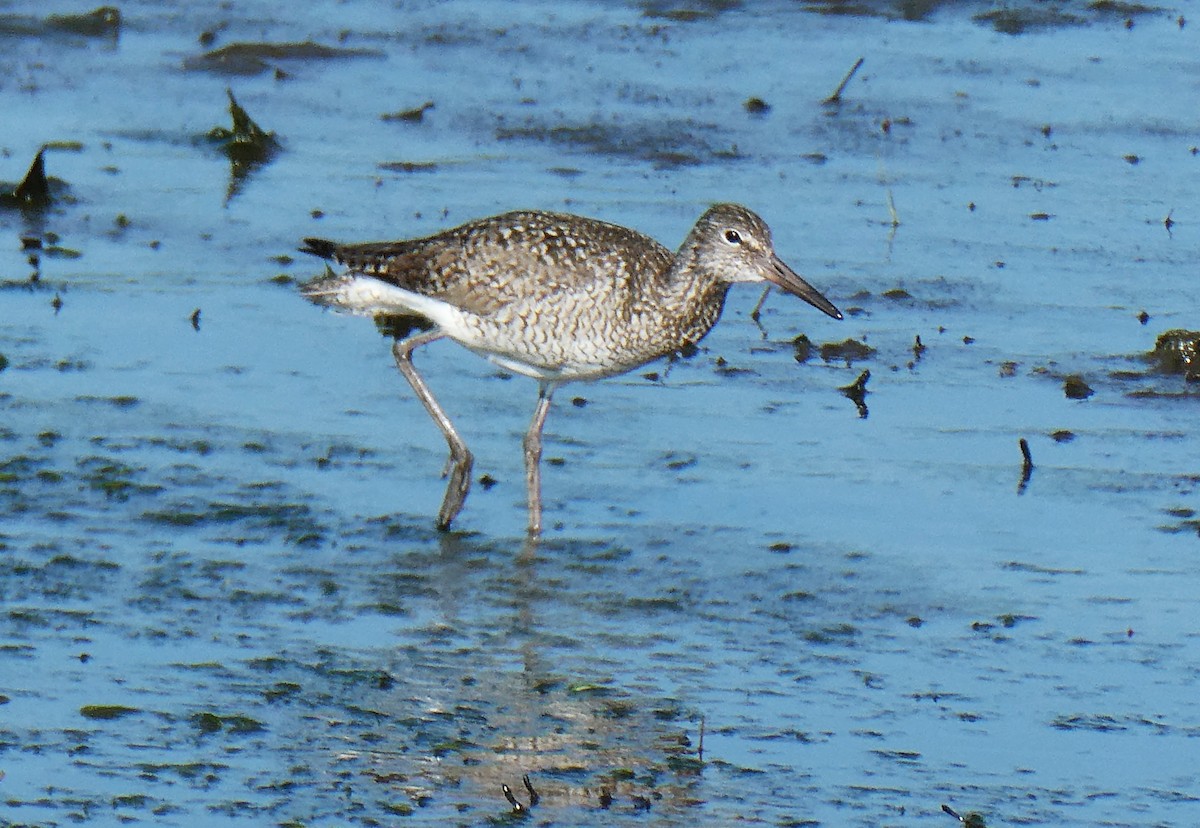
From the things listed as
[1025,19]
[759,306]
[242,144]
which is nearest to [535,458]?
[759,306]

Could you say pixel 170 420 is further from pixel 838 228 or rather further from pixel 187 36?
pixel 187 36

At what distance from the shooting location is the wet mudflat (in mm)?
6098

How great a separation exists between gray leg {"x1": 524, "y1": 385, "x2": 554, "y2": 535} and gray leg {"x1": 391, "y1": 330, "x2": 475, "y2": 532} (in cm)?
24

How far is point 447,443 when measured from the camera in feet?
27.7

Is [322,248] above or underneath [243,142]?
underneath

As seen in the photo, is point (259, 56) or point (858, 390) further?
point (259, 56)

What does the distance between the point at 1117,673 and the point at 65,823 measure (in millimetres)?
3301

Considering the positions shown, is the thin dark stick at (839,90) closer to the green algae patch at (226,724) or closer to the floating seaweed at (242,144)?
the floating seaweed at (242,144)

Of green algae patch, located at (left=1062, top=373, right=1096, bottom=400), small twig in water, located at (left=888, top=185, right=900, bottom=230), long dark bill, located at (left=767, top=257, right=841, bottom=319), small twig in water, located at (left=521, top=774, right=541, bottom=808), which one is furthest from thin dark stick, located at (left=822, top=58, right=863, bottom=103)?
small twig in water, located at (left=521, top=774, right=541, bottom=808)

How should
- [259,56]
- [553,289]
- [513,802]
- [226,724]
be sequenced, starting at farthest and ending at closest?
[259,56]
[553,289]
[226,724]
[513,802]

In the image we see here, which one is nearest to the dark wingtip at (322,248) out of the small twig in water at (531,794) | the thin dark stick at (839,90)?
the small twig in water at (531,794)

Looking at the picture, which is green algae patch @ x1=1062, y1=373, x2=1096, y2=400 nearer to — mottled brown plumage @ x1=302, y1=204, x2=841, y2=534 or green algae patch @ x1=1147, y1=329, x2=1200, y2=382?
green algae patch @ x1=1147, y1=329, x2=1200, y2=382

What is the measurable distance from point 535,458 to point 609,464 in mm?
538

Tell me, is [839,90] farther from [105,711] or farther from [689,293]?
[105,711]
